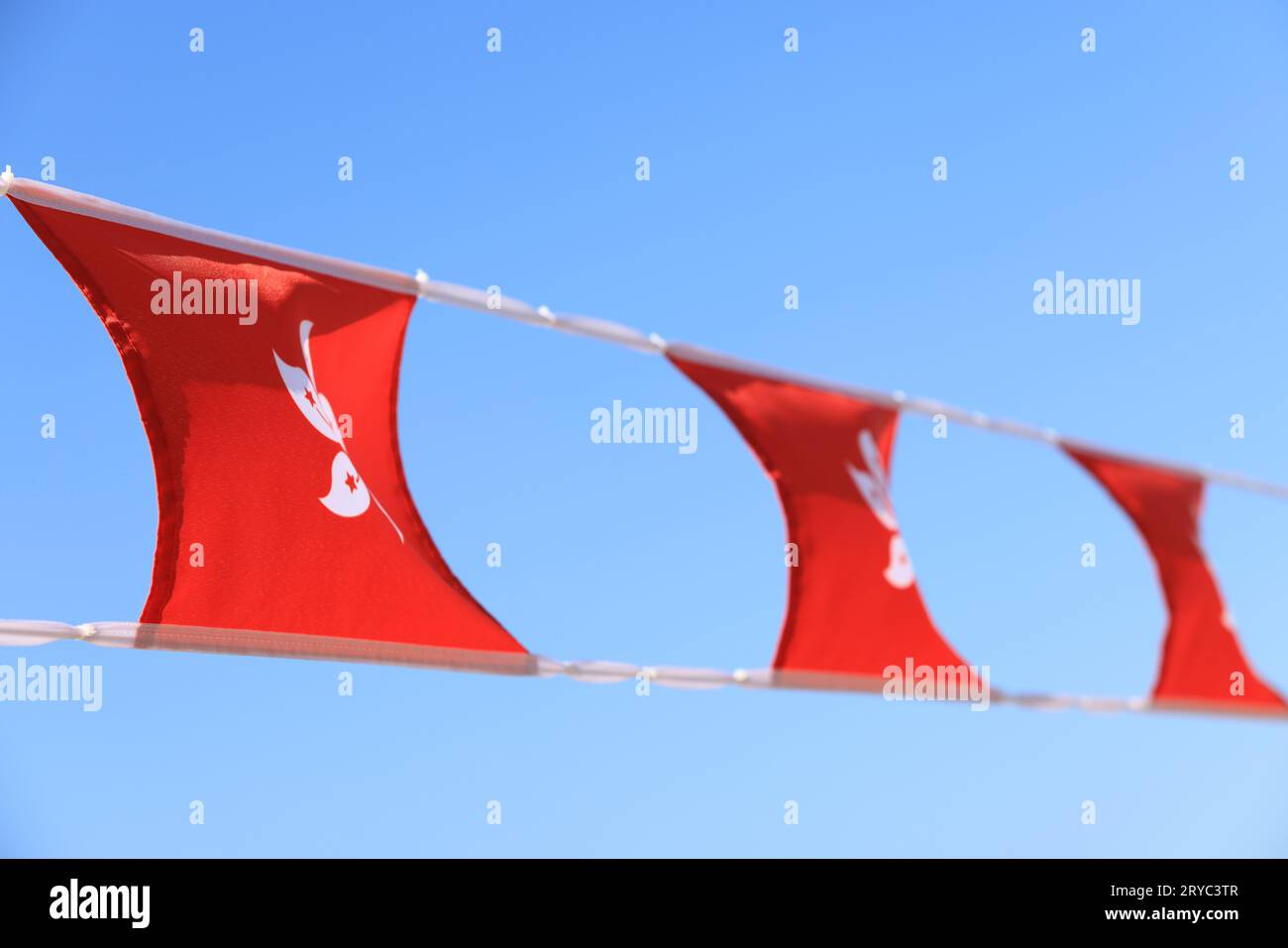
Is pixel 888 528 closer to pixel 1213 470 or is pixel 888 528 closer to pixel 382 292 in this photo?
pixel 382 292

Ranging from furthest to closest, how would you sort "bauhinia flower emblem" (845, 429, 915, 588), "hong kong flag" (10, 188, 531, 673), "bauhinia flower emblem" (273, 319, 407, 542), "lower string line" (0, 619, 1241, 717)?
1. "bauhinia flower emblem" (845, 429, 915, 588)
2. "bauhinia flower emblem" (273, 319, 407, 542)
3. "hong kong flag" (10, 188, 531, 673)
4. "lower string line" (0, 619, 1241, 717)

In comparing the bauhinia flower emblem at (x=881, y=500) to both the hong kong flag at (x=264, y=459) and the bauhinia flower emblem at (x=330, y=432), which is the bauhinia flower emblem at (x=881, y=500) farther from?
the bauhinia flower emblem at (x=330, y=432)

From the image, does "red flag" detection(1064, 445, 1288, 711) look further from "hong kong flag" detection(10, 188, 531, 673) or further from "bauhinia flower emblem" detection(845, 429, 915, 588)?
"hong kong flag" detection(10, 188, 531, 673)

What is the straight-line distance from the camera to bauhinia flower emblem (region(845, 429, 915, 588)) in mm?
5094

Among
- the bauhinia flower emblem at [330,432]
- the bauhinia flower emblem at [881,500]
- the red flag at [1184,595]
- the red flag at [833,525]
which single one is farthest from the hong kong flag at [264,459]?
the red flag at [1184,595]

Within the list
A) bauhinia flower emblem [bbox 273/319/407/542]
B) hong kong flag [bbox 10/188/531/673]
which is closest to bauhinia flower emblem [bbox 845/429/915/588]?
hong kong flag [bbox 10/188/531/673]

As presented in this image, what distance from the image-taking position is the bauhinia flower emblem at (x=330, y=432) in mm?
3428

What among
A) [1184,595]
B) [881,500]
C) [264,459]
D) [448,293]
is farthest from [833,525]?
[1184,595]

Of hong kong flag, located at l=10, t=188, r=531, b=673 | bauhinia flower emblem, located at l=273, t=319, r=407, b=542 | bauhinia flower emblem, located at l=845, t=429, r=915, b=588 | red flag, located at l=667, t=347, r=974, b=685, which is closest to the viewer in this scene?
hong kong flag, located at l=10, t=188, r=531, b=673

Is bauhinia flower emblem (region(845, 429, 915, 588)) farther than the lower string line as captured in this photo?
Yes

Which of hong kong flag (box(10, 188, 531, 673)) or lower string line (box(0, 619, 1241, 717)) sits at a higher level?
hong kong flag (box(10, 188, 531, 673))

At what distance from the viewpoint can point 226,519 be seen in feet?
10.5
